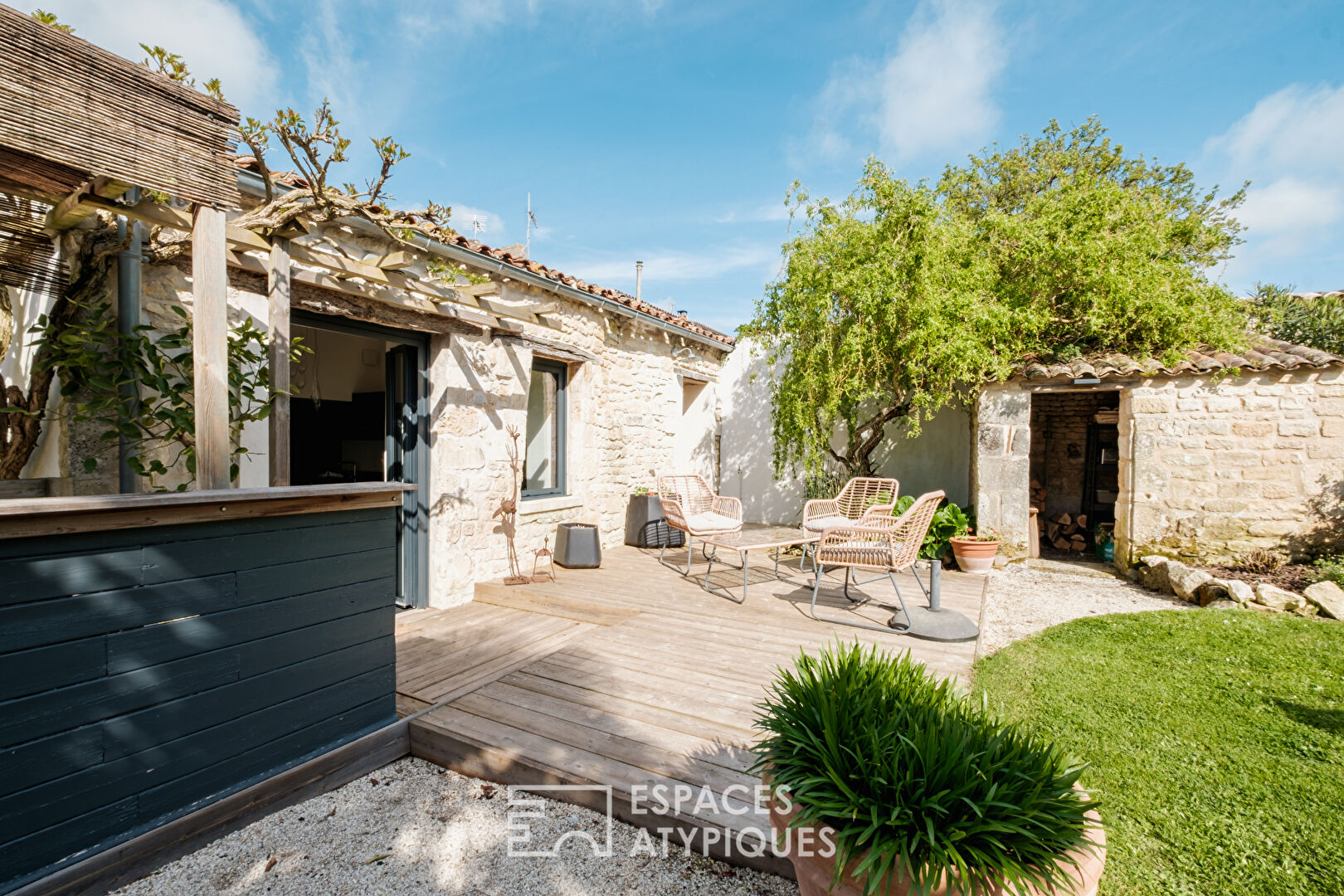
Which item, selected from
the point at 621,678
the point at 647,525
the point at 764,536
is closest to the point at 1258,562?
the point at 764,536

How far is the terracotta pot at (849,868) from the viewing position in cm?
115

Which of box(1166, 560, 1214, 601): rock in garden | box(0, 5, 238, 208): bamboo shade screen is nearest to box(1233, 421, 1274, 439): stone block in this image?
box(1166, 560, 1214, 601): rock in garden

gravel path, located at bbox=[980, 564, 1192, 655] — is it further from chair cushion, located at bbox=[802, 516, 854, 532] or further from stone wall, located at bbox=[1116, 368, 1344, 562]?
chair cushion, located at bbox=[802, 516, 854, 532]

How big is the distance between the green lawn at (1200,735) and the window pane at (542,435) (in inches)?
159

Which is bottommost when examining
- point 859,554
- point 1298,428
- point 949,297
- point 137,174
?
point 859,554

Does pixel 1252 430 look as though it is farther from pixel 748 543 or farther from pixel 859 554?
pixel 748 543

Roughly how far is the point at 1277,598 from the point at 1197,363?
2.29m

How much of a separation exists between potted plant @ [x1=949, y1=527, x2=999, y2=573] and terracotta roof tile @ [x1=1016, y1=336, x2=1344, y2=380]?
5.97 ft

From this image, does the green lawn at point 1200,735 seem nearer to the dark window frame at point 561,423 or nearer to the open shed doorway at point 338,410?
the dark window frame at point 561,423

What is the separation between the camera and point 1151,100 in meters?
7.64

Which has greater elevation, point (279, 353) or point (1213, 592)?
point (279, 353)

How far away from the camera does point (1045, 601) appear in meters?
5.12

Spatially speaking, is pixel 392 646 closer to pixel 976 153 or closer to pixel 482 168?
pixel 482 168

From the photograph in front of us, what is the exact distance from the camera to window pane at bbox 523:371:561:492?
18.7 feet
